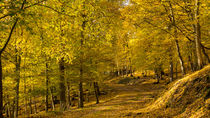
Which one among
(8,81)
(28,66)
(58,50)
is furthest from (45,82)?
(58,50)

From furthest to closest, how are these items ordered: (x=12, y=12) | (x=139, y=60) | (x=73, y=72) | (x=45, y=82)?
(x=139, y=60) → (x=45, y=82) → (x=73, y=72) → (x=12, y=12)

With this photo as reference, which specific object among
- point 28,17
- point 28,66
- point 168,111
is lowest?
point 168,111

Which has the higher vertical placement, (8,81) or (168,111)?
(8,81)

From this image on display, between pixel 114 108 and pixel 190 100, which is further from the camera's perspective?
pixel 114 108

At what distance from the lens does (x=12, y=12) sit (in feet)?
13.9

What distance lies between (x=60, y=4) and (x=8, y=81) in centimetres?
816

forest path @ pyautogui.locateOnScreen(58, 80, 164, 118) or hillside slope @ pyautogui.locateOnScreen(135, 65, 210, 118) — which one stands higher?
hillside slope @ pyautogui.locateOnScreen(135, 65, 210, 118)

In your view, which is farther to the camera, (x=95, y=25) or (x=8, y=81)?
(x=8, y=81)

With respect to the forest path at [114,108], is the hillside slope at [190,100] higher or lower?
higher

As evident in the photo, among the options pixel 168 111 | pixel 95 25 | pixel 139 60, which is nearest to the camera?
pixel 168 111

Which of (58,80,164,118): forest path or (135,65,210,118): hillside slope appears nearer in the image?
(135,65,210,118): hillside slope

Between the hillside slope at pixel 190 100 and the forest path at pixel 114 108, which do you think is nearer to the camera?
the hillside slope at pixel 190 100

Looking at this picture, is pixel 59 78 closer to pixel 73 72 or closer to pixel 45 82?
pixel 73 72

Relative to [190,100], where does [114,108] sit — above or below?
below
